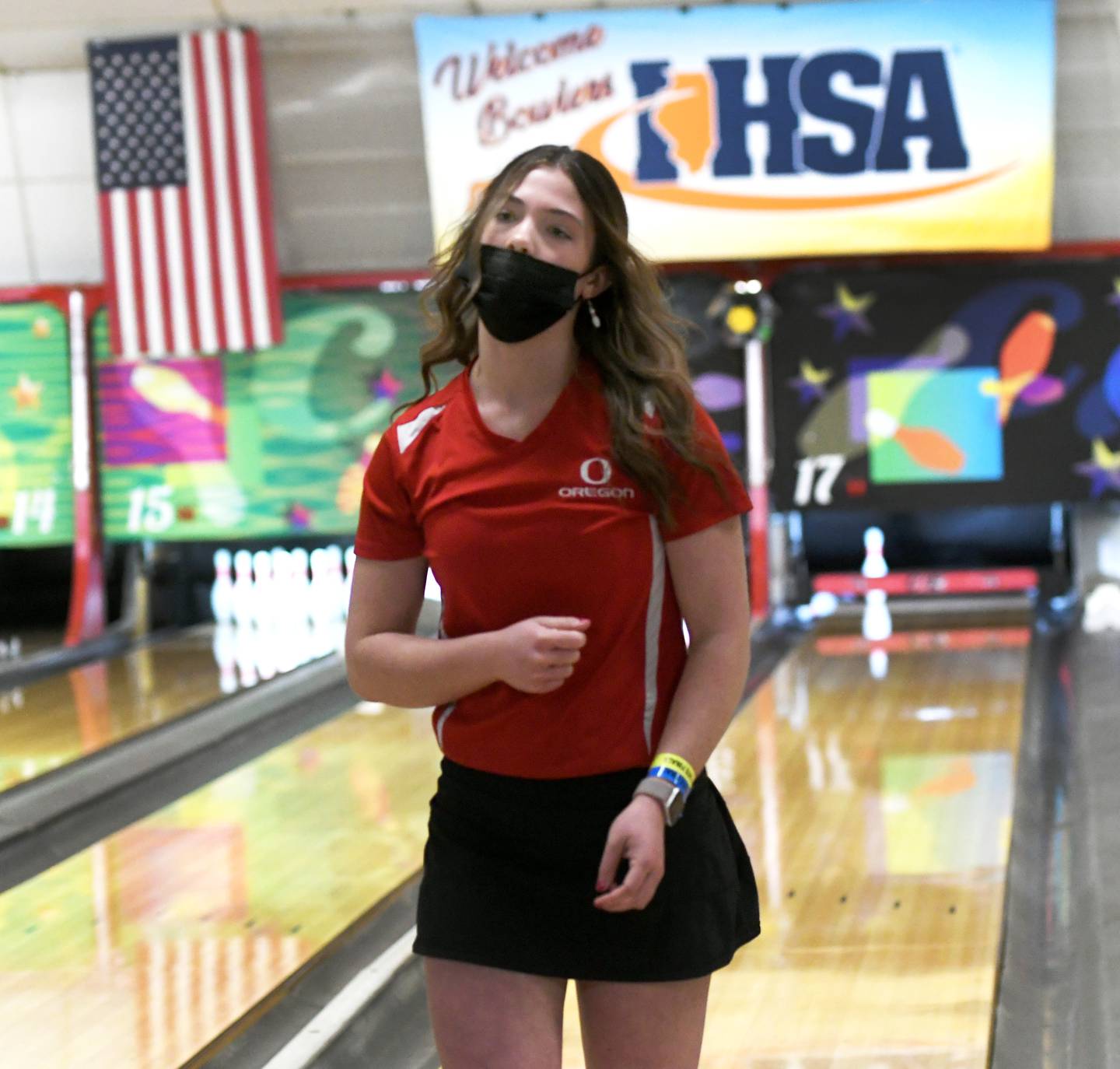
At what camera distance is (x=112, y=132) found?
7973 millimetres

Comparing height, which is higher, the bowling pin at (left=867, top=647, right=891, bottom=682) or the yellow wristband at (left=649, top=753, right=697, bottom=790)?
the yellow wristband at (left=649, top=753, right=697, bottom=790)

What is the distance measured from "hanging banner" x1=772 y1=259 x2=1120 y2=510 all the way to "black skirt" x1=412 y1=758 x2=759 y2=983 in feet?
21.1

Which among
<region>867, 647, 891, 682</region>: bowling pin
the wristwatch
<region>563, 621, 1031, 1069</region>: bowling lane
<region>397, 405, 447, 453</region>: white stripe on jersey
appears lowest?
<region>563, 621, 1031, 1069</region>: bowling lane

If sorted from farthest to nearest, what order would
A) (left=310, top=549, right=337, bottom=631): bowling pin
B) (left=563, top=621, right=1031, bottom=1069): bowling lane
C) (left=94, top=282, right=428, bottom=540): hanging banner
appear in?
(left=310, top=549, right=337, bottom=631): bowling pin, (left=94, top=282, right=428, bottom=540): hanging banner, (left=563, top=621, right=1031, bottom=1069): bowling lane

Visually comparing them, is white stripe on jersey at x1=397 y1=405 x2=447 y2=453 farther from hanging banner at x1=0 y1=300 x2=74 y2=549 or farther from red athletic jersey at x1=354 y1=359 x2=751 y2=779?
hanging banner at x1=0 y1=300 x2=74 y2=549

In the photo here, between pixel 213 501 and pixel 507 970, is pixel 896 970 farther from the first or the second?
pixel 213 501

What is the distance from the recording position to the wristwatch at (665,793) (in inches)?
62.1

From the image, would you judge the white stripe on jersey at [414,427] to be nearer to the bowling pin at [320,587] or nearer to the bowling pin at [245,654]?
the bowling pin at [245,654]

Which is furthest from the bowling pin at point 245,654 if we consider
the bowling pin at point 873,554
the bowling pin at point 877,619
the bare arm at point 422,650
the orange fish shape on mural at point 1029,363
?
the bare arm at point 422,650

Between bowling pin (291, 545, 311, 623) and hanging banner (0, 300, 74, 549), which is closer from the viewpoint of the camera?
hanging banner (0, 300, 74, 549)

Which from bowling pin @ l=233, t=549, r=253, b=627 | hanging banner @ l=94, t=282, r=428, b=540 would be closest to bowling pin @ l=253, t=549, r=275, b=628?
bowling pin @ l=233, t=549, r=253, b=627

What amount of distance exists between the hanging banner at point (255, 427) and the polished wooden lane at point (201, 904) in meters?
2.84

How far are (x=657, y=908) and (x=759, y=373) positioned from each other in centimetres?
644

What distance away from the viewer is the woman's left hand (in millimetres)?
1554
